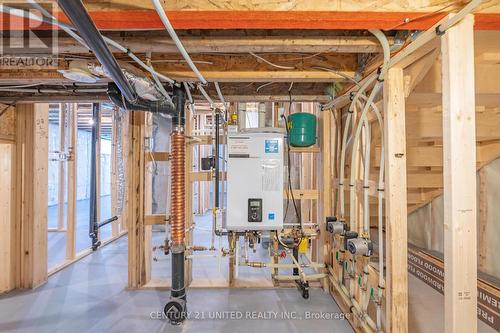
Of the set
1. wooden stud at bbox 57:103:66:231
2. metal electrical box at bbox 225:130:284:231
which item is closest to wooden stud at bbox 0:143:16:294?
wooden stud at bbox 57:103:66:231

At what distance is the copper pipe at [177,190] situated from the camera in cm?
207

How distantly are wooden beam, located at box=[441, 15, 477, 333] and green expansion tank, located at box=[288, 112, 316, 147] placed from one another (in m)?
1.37

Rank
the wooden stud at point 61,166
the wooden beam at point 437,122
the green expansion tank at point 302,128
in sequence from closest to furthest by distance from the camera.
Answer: the wooden beam at point 437,122
the green expansion tank at point 302,128
the wooden stud at point 61,166

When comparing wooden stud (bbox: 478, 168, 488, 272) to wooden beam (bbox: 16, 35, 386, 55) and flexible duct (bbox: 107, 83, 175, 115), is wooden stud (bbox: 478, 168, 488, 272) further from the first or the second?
flexible duct (bbox: 107, 83, 175, 115)

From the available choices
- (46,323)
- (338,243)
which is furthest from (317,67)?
(46,323)

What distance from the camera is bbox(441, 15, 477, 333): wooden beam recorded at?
3.37ft

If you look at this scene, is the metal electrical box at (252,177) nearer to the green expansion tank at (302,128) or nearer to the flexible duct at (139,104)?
the green expansion tank at (302,128)

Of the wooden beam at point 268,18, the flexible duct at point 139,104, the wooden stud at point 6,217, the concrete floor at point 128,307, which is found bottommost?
the concrete floor at point 128,307

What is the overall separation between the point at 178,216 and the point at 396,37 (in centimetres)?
205

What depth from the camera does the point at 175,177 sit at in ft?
6.82

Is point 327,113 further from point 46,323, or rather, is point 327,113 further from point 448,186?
point 46,323

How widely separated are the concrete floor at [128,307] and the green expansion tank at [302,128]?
63.7 inches

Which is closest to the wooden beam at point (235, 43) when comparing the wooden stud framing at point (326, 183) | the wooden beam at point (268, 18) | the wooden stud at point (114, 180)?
the wooden beam at point (268, 18)

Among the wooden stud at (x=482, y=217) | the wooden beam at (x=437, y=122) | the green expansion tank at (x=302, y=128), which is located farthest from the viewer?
the green expansion tank at (x=302, y=128)
